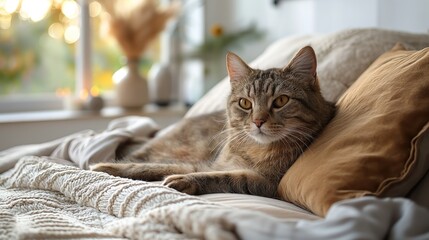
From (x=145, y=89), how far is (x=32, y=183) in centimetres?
205

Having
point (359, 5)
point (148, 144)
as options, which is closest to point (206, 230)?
point (148, 144)

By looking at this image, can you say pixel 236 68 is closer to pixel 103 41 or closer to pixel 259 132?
pixel 259 132

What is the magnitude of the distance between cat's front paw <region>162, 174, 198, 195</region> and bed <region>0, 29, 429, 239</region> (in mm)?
53

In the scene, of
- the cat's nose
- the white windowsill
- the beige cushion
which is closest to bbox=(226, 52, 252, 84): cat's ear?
the cat's nose

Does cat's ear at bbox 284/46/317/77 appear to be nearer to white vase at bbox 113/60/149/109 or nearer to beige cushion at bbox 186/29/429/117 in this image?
beige cushion at bbox 186/29/429/117

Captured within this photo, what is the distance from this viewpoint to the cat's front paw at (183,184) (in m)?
1.49

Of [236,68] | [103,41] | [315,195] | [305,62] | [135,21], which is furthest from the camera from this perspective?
[103,41]

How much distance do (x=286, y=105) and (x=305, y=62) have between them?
137mm

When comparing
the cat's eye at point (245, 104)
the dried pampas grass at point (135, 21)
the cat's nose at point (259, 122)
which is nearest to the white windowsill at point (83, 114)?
the dried pampas grass at point (135, 21)

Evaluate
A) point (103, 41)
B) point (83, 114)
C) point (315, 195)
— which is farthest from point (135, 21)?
point (315, 195)

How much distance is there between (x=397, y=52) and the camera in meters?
1.68

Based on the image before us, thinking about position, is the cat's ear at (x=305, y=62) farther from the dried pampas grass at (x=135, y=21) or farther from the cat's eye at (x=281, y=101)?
the dried pampas grass at (x=135, y=21)

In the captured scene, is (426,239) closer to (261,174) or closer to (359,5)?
(261,174)

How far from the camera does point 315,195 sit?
126 cm
